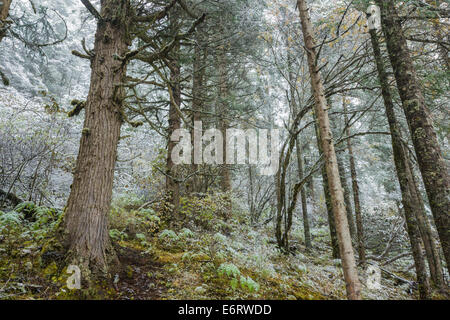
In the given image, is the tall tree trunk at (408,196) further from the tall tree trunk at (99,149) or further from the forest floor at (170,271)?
the tall tree trunk at (99,149)

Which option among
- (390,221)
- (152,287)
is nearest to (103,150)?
(152,287)

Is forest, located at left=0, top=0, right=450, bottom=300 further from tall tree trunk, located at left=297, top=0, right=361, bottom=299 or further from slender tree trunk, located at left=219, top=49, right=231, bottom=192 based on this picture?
slender tree trunk, located at left=219, top=49, right=231, bottom=192

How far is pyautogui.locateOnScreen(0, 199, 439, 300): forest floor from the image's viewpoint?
319 cm

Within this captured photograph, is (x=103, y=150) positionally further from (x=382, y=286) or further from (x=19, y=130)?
(x=382, y=286)

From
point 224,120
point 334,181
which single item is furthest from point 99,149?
point 224,120

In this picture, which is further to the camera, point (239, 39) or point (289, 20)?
point (239, 39)

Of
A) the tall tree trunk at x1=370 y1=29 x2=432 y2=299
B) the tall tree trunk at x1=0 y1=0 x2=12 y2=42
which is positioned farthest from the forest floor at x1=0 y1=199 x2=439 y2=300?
the tall tree trunk at x1=0 y1=0 x2=12 y2=42
